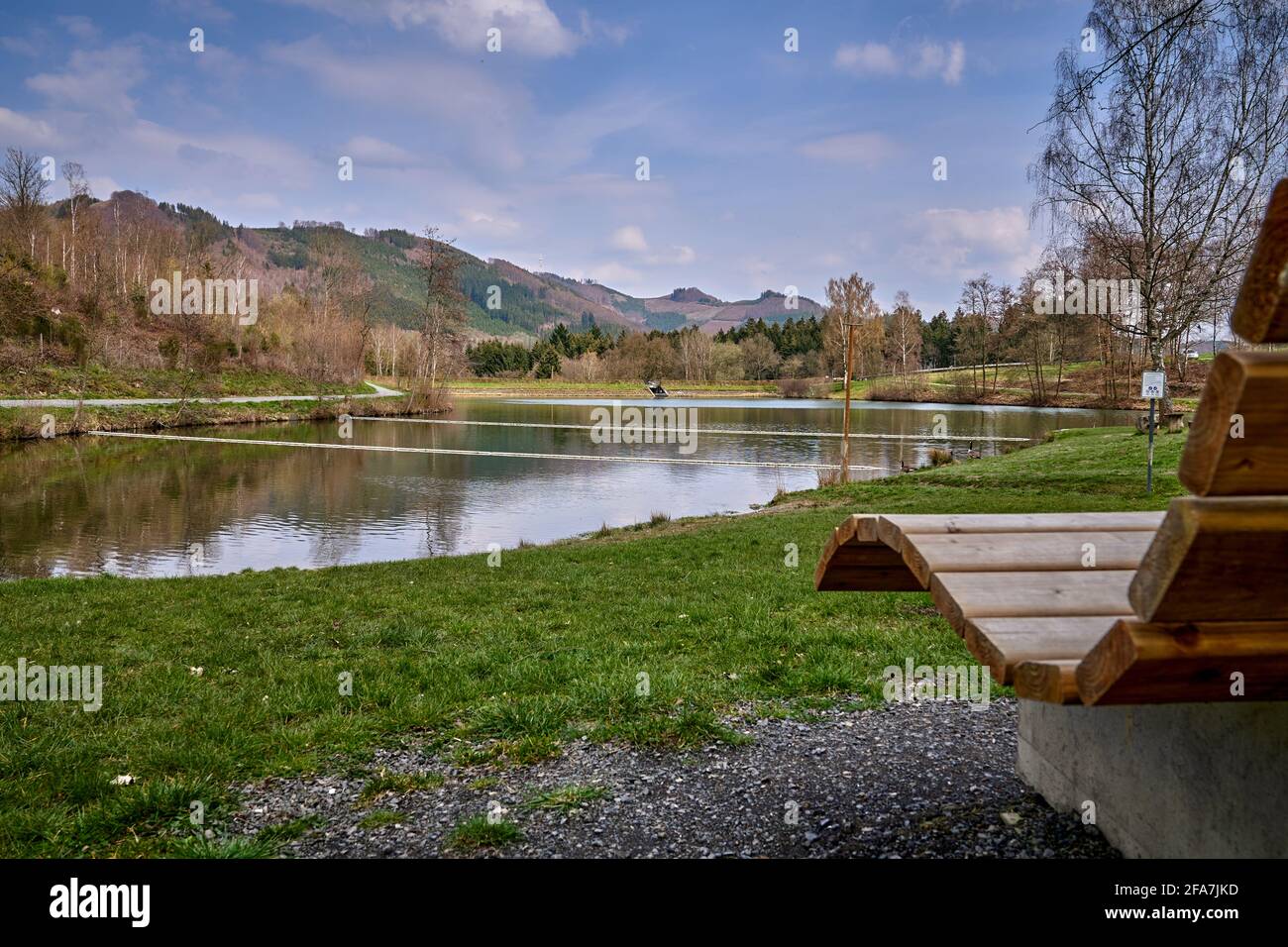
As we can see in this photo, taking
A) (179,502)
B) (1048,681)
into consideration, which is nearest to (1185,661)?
(1048,681)

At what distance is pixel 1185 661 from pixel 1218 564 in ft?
0.68

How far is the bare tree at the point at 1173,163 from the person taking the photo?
64.6 feet

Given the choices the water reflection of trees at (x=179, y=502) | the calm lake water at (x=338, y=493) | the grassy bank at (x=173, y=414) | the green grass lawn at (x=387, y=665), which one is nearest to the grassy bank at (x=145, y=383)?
the grassy bank at (x=173, y=414)

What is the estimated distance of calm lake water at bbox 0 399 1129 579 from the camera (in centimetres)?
1398

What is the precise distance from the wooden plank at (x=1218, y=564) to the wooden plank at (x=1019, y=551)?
0.88 metres

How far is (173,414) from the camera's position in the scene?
3944cm

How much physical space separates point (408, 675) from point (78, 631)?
391 centimetres

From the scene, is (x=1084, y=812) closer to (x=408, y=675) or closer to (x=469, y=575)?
(x=408, y=675)

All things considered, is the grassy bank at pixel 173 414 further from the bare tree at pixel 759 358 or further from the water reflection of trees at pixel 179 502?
the bare tree at pixel 759 358

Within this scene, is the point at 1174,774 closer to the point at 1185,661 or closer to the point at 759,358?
the point at 1185,661

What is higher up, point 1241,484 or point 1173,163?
point 1173,163

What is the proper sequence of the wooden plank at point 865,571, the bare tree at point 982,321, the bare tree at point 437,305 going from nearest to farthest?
the wooden plank at point 865,571, the bare tree at point 437,305, the bare tree at point 982,321

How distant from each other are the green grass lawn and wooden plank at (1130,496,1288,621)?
267 cm

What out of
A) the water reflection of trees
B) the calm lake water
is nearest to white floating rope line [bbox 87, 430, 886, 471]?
the calm lake water
